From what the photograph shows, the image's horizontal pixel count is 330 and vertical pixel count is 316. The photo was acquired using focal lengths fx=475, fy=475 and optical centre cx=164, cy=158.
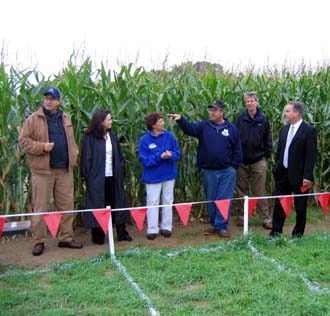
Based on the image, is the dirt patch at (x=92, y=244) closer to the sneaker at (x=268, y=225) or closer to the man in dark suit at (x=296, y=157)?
the sneaker at (x=268, y=225)

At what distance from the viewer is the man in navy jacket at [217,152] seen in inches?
242

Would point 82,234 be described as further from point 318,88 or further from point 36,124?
point 318,88

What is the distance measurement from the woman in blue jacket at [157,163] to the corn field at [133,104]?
0.62 meters

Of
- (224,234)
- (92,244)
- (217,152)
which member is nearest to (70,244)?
(92,244)

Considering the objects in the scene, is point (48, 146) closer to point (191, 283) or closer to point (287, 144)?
point (191, 283)

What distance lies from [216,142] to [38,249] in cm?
258

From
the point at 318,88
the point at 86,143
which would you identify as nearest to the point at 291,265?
the point at 86,143

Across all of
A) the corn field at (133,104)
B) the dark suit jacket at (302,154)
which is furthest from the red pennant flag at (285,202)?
the corn field at (133,104)

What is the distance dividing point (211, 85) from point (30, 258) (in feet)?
11.7

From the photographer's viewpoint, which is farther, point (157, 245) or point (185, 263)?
point (157, 245)

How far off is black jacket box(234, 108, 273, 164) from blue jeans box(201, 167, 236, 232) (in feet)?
1.89

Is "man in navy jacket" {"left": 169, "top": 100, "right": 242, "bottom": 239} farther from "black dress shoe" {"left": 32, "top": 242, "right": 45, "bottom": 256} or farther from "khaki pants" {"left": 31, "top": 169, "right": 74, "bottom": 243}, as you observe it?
"black dress shoe" {"left": 32, "top": 242, "right": 45, "bottom": 256}

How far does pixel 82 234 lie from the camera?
21.6 ft

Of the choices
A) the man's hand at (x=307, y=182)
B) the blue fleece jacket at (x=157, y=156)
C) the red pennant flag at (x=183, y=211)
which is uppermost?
the blue fleece jacket at (x=157, y=156)
